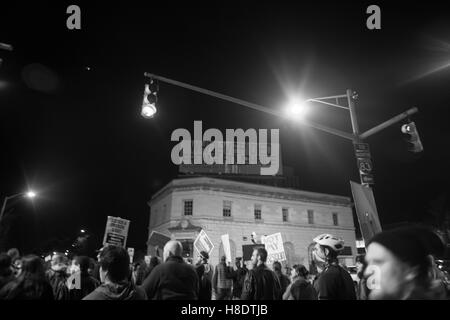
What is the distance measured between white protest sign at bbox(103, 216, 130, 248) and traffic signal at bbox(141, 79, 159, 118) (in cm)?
534

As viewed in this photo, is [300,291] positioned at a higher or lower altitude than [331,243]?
lower

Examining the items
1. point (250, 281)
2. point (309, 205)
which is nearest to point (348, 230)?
point (309, 205)

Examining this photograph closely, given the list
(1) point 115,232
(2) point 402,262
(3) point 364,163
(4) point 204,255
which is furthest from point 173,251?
(1) point 115,232

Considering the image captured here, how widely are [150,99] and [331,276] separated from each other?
543 cm

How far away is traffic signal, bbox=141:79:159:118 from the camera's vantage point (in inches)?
278

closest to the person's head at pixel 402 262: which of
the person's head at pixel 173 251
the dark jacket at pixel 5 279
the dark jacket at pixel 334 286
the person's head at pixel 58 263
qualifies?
the dark jacket at pixel 334 286

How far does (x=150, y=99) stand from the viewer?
23.6 feet

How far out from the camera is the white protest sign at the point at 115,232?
10828 millimetres

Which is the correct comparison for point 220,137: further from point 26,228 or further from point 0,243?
point 26,228

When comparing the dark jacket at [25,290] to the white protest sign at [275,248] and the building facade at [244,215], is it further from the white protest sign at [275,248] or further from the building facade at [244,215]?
the building facade at [244,215]

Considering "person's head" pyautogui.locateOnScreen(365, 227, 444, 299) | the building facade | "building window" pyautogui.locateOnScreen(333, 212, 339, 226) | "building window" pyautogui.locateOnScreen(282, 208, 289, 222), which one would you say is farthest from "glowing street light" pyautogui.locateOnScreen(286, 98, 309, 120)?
"building window" pyautogui.locateOnScreen(333, 212, 339, 226)

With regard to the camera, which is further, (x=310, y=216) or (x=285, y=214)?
(x=310, y=216)

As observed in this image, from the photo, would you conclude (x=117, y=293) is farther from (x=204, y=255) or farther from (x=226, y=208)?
(x=226, y=208)

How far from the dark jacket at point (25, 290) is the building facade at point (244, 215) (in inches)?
972
